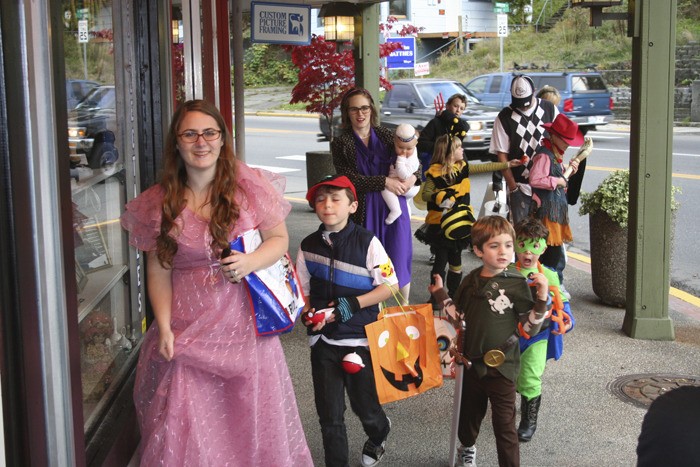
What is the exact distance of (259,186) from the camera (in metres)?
3.85

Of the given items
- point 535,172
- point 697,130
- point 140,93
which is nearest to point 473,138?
point 697,130

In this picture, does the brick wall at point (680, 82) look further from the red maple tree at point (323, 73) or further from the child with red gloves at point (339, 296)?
the child with red gloves at point (339, 296)

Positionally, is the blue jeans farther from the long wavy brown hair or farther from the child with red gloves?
the long wavy brown hair

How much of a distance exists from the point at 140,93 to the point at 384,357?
1.98 meters

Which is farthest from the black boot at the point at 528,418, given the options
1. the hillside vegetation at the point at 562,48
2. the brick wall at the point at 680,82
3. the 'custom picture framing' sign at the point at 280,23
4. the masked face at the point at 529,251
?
the hillside vegetation at the point at 562,48

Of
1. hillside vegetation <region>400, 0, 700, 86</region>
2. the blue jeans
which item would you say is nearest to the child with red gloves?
the blue jeans

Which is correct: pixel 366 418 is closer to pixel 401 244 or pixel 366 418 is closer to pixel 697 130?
pixel 401 244

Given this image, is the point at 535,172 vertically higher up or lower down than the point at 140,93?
lower down

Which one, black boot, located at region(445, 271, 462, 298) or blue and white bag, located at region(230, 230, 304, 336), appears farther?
black boot, located at region(445, 271, 462, 298)

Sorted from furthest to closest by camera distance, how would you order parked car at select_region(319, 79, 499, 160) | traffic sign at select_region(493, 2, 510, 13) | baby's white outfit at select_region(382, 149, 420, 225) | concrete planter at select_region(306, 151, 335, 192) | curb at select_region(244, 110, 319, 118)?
traffic sign at select_region(493, 2, 510, 13) → curb at select_region(244, 110, 319, 118) → parked car at select_region(319, 79, 499, 160) → concrete planter at select_region(306, 151, 335, 192) → baby's white outfit at select_region(382, 149, 420, 225)

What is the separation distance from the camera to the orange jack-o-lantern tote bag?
440 centimetres

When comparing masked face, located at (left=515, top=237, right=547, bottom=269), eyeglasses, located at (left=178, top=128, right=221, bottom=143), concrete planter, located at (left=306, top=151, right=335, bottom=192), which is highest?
eyeglasses, located at (left=178, top=128, right=221, bottom=143)

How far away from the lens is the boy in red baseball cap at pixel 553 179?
725 centimetres

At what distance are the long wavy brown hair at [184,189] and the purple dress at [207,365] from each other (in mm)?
39
